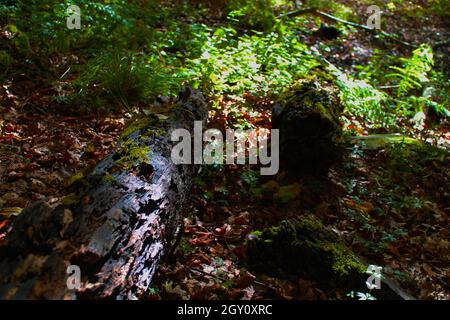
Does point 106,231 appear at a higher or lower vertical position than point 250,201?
higher

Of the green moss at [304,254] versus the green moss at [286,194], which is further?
the green moss at [286,194]

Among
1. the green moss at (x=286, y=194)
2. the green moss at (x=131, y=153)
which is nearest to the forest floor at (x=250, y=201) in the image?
the green moss at (x=286, y=194)

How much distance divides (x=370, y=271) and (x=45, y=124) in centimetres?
370

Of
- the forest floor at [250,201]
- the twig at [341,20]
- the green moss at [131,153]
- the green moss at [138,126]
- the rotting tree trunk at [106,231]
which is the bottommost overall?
the forest floor at [250,201]

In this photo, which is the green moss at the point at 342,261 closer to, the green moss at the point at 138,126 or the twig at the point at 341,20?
the green moss at the point at 138,126

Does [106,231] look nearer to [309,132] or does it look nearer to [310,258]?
[310,258]

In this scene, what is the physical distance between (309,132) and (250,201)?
100 cm

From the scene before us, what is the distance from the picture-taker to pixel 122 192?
8.43 ft

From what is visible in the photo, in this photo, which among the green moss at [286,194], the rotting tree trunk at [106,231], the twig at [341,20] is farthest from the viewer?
the twig at [341,20]

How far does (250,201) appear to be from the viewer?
397cm

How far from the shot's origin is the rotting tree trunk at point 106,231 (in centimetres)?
191

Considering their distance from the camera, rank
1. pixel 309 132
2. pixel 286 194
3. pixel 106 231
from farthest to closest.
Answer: pixel 309 132 → pixel 286 194 → pixel 106 231

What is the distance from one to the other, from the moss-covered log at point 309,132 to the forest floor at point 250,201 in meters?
0.20

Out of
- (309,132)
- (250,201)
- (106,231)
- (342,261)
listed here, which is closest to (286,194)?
(250,201)
